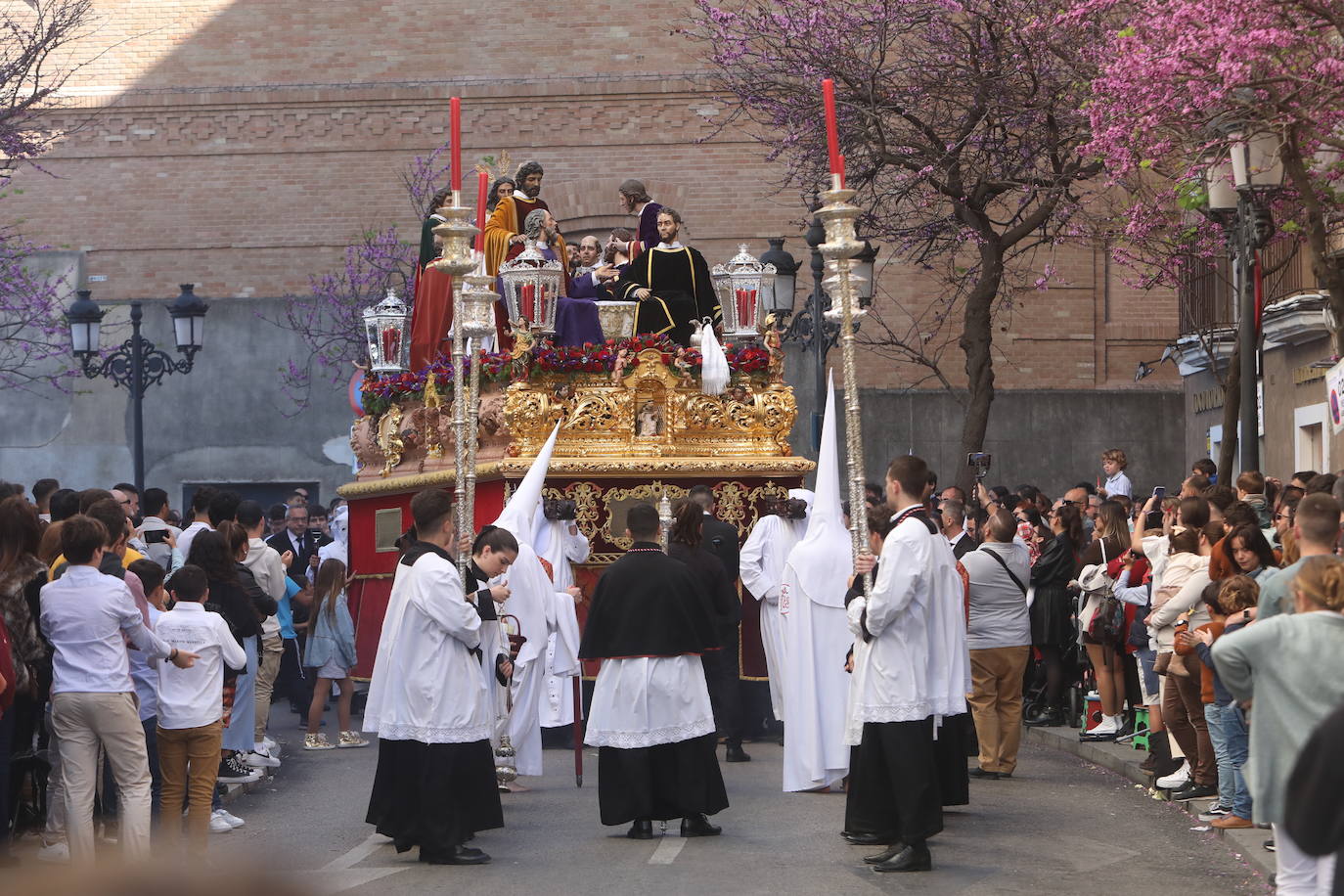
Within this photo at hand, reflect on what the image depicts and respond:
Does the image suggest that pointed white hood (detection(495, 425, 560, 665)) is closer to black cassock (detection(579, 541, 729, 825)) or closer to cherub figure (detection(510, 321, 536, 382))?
black cassock (detection(579, 541, 729, 825))

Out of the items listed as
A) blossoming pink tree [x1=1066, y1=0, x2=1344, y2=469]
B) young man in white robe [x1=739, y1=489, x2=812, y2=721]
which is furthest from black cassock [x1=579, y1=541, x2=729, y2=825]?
blossoming pink tree [x1=1066, y1=0, x2=1344, y2=469]

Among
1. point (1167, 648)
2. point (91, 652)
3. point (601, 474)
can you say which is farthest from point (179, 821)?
point (601, 474)

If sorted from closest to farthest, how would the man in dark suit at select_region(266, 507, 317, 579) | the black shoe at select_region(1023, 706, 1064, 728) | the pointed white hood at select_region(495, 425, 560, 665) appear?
the pointed white hood at select_region(495, 425, 560, 665)
the black shoe at select_region(1023, 706, 1064, 728)
the man in dark suit at select_region(266, 507, 317, 579)

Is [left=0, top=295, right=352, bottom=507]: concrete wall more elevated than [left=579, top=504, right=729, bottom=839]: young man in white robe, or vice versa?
[left=0, top=295, right=352, bottom=507]: concrete wall

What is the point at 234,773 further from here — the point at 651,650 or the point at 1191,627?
the point at 1191,627

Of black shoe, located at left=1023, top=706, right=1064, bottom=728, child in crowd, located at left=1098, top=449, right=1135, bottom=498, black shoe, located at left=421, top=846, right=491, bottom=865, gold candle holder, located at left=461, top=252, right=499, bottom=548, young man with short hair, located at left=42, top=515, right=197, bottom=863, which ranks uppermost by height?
gold candle holder, located at left=461, top=252, right=499, bottom=548

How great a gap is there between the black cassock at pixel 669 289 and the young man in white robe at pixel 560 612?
2515 mm

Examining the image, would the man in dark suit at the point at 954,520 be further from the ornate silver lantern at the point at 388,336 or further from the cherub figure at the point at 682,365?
the ornate silver lantern at the point at 388,336

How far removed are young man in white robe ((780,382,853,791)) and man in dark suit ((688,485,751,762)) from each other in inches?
38.5

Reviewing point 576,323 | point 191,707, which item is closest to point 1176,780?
point 191,707

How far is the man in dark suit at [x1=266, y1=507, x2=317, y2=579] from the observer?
18.5m

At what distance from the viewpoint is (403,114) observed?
32438mm

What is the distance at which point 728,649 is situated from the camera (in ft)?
46.3

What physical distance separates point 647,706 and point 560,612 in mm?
2940
